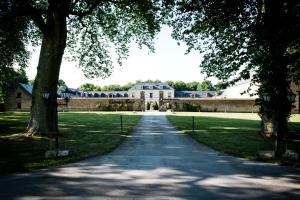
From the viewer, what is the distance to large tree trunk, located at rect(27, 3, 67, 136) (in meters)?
17.2

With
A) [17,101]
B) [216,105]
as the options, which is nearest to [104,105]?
[17,101]

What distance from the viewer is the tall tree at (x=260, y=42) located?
12.0m

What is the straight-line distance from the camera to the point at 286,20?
12.2m

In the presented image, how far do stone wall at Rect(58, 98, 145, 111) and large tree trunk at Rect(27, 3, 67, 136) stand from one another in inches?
1805

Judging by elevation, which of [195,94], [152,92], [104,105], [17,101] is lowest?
[104,105]

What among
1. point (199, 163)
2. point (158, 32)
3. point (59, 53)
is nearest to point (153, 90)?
point (158, 32)

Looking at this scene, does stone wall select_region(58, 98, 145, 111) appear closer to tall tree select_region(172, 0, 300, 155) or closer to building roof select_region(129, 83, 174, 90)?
building roof select_region(129, 83, 174, 90)

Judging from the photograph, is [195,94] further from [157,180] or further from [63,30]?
[157,180]

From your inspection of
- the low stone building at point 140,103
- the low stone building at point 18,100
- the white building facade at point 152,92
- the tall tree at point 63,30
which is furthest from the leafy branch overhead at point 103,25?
the white building facade at point 152,92

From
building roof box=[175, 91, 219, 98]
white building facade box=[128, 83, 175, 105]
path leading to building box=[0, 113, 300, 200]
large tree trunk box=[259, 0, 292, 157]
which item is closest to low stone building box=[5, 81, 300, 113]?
building roof box=[175, 91, 219, 98]

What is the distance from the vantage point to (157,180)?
7.95 meters

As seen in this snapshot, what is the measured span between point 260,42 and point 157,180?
27.1ft

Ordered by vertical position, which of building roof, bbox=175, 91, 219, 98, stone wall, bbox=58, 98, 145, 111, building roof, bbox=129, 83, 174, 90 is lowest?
stone wall, bbox=58, 98, 145, 111

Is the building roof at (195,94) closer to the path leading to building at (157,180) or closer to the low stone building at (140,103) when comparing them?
the low stone building at (140,103)
